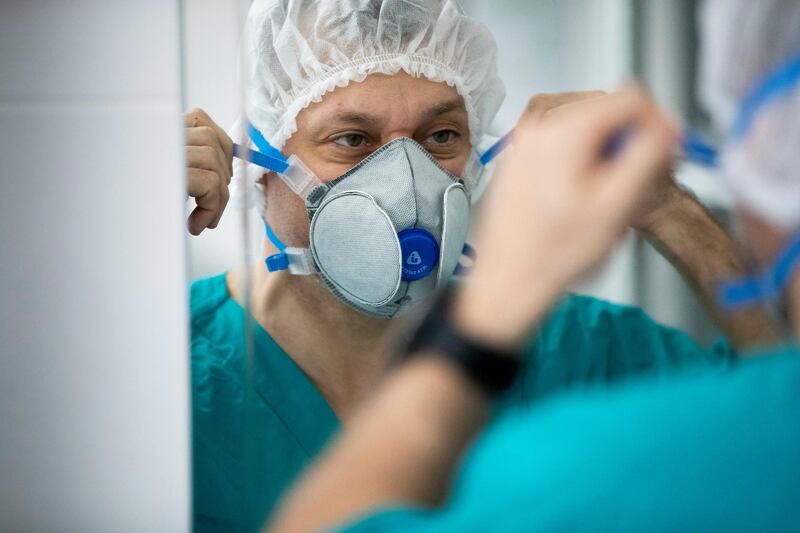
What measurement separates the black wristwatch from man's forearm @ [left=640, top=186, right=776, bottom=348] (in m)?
0.18

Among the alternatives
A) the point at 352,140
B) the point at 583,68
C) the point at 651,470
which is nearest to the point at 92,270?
the point at 352,140

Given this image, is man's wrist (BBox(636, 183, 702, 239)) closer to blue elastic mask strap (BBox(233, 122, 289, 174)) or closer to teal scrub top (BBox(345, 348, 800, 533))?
teal scrub top (BBox(345, 348, 800, 533))

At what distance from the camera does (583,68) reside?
71 centimetres

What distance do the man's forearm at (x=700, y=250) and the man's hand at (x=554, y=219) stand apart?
0.14 m

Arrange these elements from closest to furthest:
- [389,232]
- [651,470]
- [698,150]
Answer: [651,470], [698,150], [389,232]

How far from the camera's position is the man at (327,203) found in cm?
82

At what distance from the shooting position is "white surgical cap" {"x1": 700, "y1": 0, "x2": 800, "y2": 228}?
19.2 inches

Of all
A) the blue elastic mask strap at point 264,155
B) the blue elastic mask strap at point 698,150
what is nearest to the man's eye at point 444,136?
the blue elastic mask strap at point 264,155

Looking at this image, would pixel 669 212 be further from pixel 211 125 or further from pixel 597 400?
pixel 211 125

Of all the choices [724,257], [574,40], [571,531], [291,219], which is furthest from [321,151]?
[571,531]

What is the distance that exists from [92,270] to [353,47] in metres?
0.32

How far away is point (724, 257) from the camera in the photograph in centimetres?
63

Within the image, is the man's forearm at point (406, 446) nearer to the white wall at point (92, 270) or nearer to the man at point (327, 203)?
the man at point (327, 203)

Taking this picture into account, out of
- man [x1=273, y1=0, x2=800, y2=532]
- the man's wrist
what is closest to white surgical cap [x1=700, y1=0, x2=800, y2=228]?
man [x1=273, y1=0, x2=800, y2=532]
